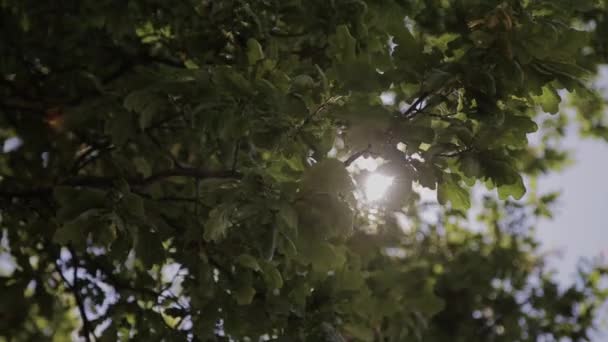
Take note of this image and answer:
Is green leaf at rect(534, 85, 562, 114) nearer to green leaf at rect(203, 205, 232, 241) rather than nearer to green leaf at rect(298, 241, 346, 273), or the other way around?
green leaf at rect(298, 241, 346, 273)

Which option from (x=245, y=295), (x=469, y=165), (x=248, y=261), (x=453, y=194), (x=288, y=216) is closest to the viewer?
(x=288, y=216)

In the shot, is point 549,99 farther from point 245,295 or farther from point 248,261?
point 245,295

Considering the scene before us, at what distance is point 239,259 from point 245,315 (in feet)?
1.26

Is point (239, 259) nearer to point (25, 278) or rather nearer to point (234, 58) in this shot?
point (234, 58)

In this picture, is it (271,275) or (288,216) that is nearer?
(288,216)

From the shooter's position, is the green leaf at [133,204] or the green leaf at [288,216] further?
the green leaf at [133,204]

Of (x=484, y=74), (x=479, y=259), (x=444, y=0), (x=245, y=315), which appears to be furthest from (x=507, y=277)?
(x=484, y=74)

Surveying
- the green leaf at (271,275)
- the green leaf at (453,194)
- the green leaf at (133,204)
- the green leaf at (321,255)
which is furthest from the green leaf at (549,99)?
the green leaf at (133,204)

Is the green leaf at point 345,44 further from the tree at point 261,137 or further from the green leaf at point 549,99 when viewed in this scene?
the green leaf at point 549,99

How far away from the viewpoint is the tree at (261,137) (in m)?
2.83

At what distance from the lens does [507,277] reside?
741 cm

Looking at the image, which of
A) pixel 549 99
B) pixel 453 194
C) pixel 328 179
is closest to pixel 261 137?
pixel 328 179

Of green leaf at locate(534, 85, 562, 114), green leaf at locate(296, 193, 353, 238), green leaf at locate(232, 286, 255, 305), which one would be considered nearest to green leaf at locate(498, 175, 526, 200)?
green leaf at locate(534, 85, 562, 114)

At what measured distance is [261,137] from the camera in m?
2.91
